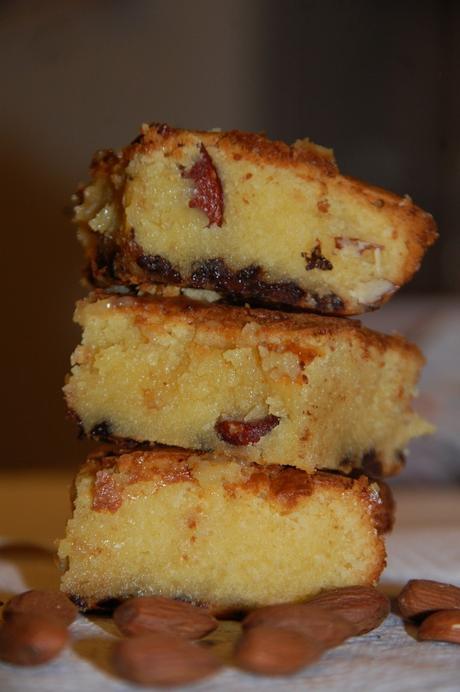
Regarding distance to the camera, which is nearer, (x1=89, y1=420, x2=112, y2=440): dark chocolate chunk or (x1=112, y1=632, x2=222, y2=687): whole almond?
(x1=112, y1=632, x2=222, y2=687): whole almond

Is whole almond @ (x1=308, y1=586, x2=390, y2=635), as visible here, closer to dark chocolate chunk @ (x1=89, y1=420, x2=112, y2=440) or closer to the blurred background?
dark chocolate chunk @ (x1=89, y1=420, x2=112, y2=440)

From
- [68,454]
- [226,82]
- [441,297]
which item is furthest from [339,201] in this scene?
[68,454]

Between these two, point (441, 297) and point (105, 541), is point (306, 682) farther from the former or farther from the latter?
point (441, 297)

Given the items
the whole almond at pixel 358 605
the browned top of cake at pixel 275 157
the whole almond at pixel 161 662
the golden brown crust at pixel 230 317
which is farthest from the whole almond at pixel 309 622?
the browned top of cake at pixel 275 157

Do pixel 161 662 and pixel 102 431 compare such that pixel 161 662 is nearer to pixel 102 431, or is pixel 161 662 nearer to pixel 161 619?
pixel 161 619

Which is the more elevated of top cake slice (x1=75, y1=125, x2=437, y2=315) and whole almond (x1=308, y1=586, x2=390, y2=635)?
top cake slice (x1=75, y1=125, x2=437, y2=315)

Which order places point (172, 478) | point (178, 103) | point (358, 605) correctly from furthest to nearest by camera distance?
point (178, 103) < point (172, 478) < point (358, 605)

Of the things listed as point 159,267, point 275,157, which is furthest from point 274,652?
point 275,157

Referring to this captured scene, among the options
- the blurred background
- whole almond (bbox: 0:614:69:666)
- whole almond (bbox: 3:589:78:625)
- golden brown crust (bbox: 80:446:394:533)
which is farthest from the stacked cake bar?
the blurred background
